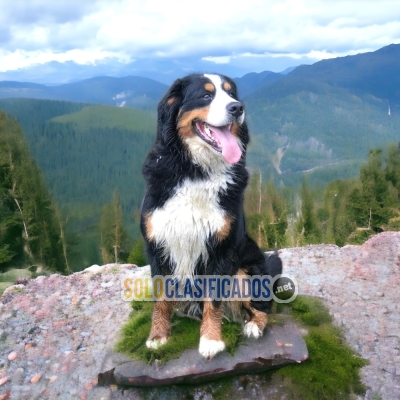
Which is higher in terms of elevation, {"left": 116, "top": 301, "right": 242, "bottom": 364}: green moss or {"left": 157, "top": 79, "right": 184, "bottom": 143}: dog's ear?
{"left": 157, "top": 79, "right": 184, "bottom": 143}: dog's ear

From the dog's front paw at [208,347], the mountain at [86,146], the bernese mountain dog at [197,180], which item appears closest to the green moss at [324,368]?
the dog's front paw at [208,347]

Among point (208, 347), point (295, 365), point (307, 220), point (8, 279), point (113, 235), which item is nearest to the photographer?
point (208, 347)

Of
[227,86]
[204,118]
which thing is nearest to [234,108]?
[204,118]

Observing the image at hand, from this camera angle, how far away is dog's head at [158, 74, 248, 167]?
3627 mm

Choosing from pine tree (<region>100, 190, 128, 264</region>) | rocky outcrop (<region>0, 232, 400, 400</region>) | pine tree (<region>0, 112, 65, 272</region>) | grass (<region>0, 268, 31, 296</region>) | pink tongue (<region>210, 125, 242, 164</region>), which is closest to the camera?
pink tongue (<region>210, 125, 242, 164</region>)

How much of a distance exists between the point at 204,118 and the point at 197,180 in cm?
Answer: 63

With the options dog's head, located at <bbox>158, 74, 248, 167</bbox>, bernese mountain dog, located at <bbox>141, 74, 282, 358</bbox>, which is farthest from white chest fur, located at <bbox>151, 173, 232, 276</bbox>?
dog's head, located at <bbox>158, 74, 248, 167</bbox>

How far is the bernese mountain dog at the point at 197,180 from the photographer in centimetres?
371

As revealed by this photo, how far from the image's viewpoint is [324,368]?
15.5ft

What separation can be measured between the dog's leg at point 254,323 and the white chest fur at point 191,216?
4.37 ft

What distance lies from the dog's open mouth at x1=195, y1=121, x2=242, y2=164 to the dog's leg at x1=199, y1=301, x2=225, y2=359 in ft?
5.66

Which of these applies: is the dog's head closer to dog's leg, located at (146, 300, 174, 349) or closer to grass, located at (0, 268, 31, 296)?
dog's leg, located at (146, 300, 174, 349)

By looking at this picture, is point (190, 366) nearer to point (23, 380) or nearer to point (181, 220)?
point (181, 220)

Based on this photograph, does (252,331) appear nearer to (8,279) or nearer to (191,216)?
(191,216)
